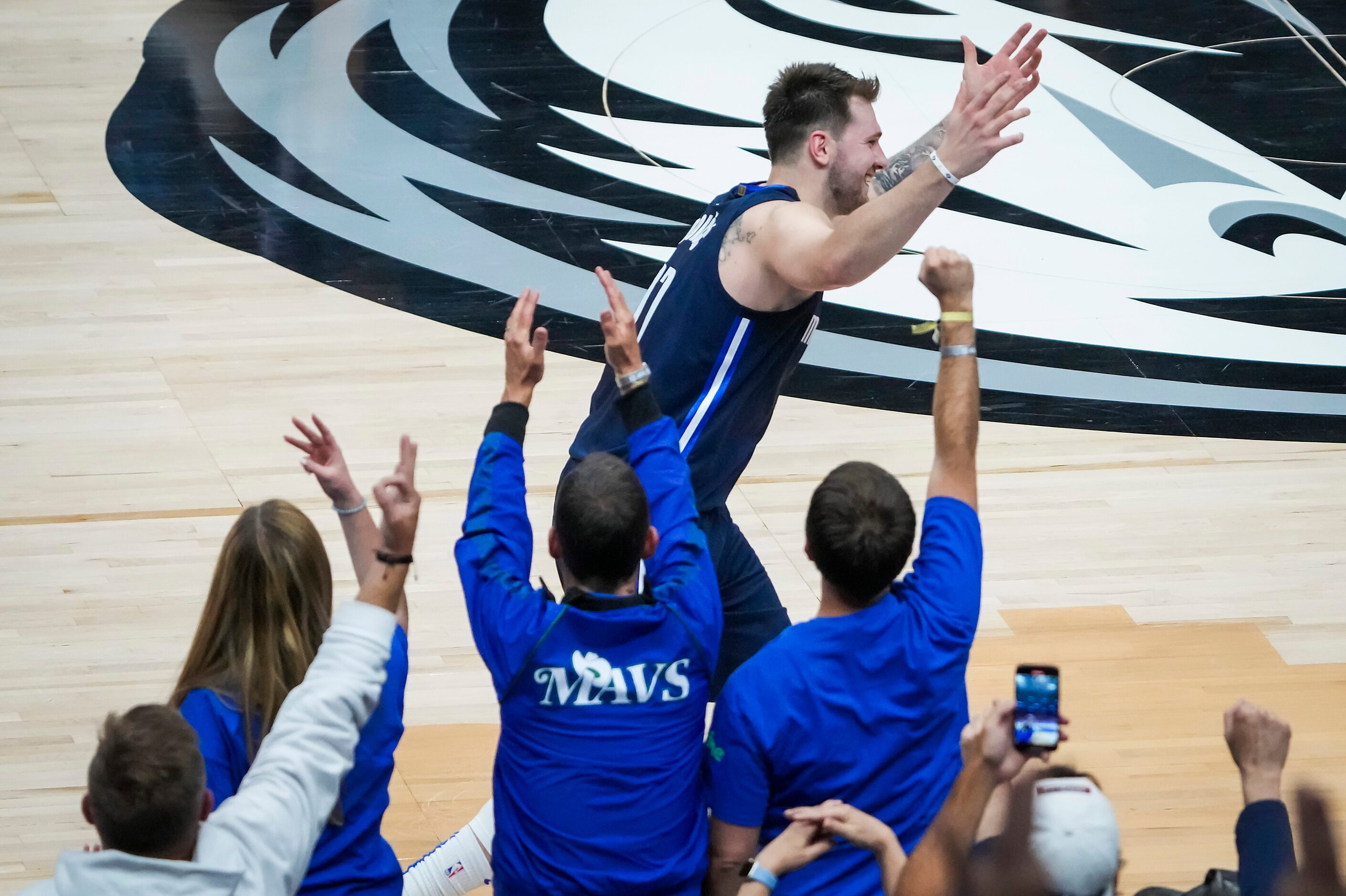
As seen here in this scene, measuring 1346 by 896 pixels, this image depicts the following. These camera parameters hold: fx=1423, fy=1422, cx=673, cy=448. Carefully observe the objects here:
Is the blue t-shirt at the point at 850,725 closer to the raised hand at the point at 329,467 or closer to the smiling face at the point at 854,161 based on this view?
the raised hand at the point at 329,467

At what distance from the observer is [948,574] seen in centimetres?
235

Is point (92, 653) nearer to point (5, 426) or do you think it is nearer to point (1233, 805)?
point (5, 426)

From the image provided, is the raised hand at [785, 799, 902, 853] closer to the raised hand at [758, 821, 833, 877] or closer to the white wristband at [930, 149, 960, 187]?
the raised hand at [758, 821, 833, 877]

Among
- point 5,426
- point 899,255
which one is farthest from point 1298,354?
point 5,426

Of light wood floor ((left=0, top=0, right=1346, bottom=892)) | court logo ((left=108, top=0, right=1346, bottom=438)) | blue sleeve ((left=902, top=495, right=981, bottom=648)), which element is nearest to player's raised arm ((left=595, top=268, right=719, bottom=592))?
blue sleeve ((left=902, top=495, right=981, bottom=648))

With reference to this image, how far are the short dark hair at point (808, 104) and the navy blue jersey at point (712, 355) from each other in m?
0.15

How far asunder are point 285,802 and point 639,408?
3.01 ft

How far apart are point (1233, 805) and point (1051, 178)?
171 inches

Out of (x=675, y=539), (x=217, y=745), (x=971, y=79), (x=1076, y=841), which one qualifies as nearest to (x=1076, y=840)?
(x=1076, y=841)

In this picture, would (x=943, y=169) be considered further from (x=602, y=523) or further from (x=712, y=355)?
(x=602, y=523)

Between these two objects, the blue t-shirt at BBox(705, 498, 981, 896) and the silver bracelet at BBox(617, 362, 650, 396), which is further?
the silver bracelet at BBox(617, 362, 650, 396)

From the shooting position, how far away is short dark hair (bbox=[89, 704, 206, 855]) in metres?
1.84

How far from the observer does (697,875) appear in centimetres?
230

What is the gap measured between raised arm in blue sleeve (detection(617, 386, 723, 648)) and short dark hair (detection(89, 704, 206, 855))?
30.7 inches
